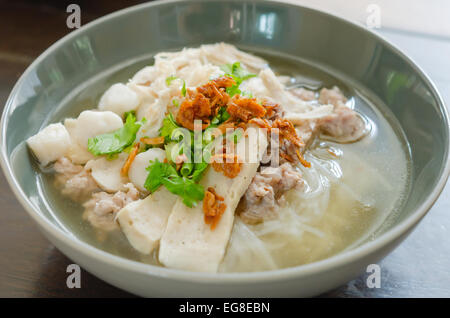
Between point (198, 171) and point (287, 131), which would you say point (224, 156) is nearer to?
point (198, 171)

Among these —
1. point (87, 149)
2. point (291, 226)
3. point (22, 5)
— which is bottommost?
point (291, 226)

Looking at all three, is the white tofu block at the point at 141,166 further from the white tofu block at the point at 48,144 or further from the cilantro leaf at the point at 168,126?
the white tofu block at the point at 48,144

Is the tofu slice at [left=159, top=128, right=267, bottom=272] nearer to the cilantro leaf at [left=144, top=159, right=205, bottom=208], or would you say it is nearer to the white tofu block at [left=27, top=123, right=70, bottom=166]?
the cilantro leaf at [left=144, top=159, right=205, bottom=208]

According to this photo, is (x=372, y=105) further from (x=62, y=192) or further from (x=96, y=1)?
(x=96, y=1)

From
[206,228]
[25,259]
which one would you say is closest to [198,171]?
[206,228]
